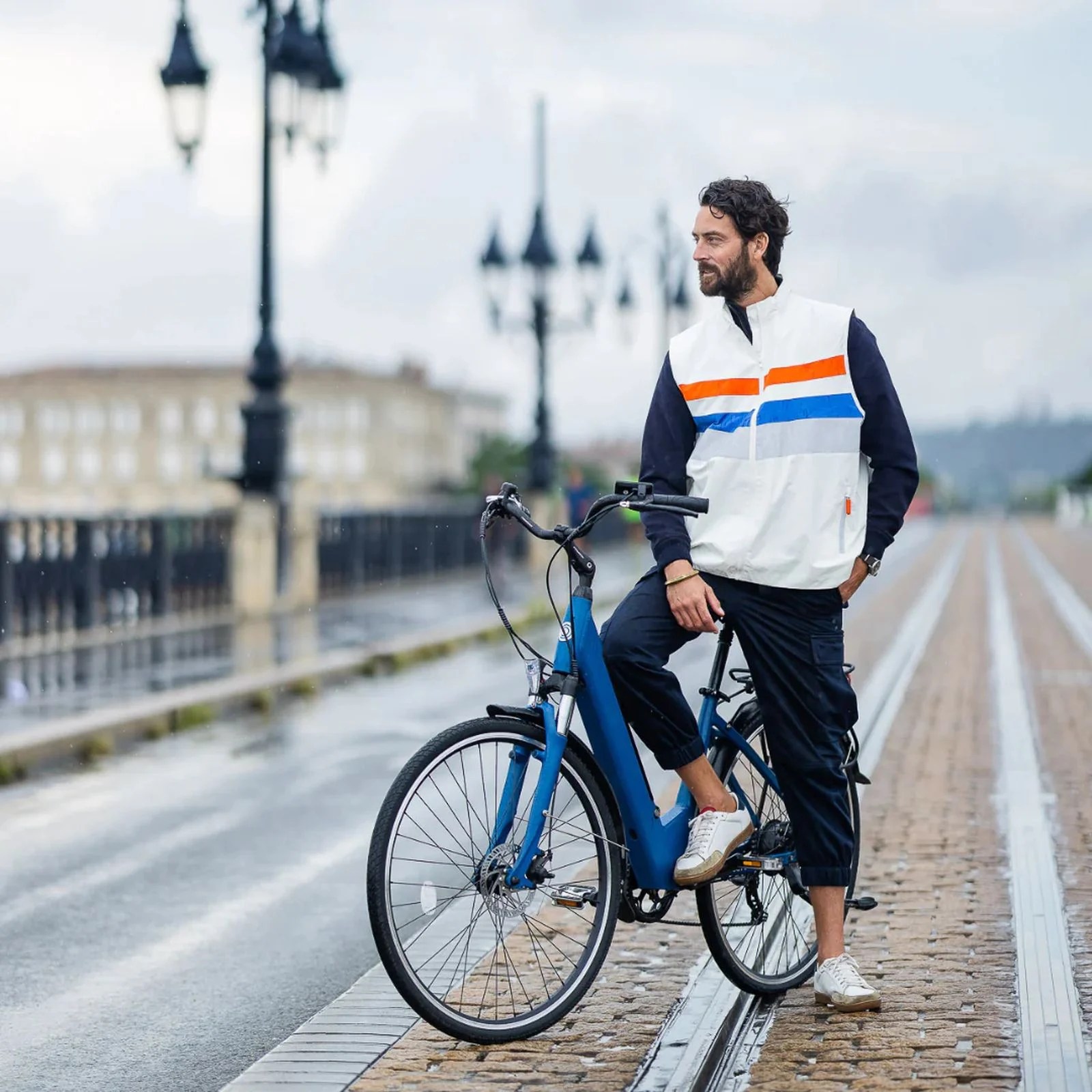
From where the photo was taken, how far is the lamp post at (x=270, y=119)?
1661 centimetres

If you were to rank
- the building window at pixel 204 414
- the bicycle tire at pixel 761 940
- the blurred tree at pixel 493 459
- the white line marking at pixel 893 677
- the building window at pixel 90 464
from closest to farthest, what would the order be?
the bicycle tire at pixel 761 940, the white line marking at pixel 893 677, the building window at pixel 204 414, the blurred tree at pixel 493 459, the building window at pixel 90 464

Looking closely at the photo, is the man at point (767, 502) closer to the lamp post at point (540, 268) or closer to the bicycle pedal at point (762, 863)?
the bicycle pedal at point (762, 863)

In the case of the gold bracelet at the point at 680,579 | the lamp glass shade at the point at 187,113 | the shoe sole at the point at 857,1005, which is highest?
the lamp glass shade at the point at 187,113

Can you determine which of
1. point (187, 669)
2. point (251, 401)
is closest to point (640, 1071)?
point (187, 669)

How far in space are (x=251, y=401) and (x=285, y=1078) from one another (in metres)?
15.9

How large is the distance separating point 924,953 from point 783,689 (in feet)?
3.47

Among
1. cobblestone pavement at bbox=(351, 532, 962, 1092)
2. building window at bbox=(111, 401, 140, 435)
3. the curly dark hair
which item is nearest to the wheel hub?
cobblestone pavement at bbox=(351, 532, 962, 1092)

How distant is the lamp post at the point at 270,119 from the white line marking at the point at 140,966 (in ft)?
36.9

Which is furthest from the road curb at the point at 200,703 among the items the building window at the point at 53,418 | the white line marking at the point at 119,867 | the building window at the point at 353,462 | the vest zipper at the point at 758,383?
the building window at the point at 53,418

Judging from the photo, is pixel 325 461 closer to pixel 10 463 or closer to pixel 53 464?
pixel 53 464

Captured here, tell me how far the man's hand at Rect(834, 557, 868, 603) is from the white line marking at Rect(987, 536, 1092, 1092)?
1036 millimetres

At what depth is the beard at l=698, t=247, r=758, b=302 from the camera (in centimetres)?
424

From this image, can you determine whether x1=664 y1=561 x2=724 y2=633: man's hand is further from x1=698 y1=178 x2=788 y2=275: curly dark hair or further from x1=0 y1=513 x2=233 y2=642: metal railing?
x1=0 y1=513 x2=233 y2=642: metal railing

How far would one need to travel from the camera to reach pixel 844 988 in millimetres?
4301
